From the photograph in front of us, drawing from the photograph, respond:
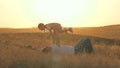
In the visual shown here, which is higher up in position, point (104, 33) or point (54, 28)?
point (54, 28)

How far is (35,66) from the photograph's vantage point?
44.8ft

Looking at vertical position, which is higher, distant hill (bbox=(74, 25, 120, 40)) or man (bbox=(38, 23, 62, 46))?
man (bbox=(38, 23, 62, 46))

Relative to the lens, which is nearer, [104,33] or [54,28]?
[54,28]

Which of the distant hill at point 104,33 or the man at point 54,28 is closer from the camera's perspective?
the man at point 54,28

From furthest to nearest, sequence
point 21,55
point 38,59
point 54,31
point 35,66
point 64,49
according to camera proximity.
→ 1. point 54,31
2. point 64,49
3. point 21,55
4. point 38,59
5. point 35,66

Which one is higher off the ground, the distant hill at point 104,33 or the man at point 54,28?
the man at point 54,28

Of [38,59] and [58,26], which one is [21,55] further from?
[58,26]

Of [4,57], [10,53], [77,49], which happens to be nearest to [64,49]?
[77,49]

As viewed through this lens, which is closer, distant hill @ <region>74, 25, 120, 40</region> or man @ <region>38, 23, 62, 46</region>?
man @ <region>38, 23, 62, 46</region>

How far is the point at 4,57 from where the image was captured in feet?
48.7

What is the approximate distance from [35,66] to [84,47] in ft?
27.1

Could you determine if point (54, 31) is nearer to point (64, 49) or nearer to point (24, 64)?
point (64, 49)

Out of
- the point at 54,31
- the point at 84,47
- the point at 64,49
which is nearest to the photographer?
the point at 64,49

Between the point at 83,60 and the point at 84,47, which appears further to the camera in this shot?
the point at 84,47
